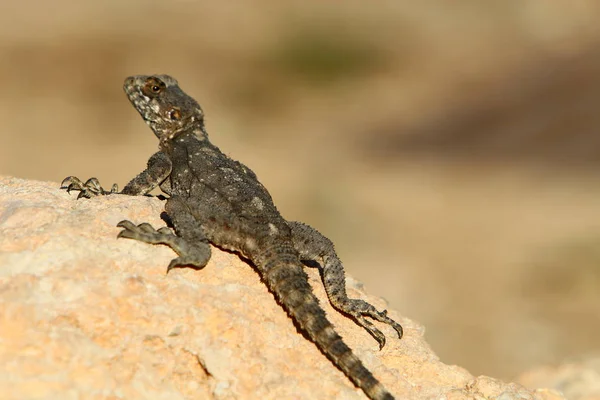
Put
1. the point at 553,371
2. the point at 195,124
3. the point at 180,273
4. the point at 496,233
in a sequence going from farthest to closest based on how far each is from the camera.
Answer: the point at 496,233 → the point at 553,371 → the point at 195,124 → the point at 180,273

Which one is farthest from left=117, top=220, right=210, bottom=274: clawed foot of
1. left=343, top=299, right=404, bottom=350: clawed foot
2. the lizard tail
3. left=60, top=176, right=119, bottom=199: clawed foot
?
left=343, top=299, right=404, bottom=350: clawed foot

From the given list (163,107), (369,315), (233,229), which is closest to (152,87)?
(163,107)

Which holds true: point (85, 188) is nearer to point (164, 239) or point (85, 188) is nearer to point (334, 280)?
point (164, 239)

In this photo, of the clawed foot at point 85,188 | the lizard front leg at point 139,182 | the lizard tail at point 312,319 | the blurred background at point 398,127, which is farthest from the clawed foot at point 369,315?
the blurred background at point 398,127

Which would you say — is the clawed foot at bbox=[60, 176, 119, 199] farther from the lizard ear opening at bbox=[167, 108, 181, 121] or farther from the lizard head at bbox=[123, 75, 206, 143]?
the lizard ear opening at bbox=[167, 108, 181, 121]

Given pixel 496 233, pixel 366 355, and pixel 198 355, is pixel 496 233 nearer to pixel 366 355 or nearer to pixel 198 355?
pixel 366 355

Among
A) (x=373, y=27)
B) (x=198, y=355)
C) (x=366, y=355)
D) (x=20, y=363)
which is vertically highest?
(x=373, y=27)

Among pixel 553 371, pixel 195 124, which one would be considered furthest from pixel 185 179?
pixel 553 371
